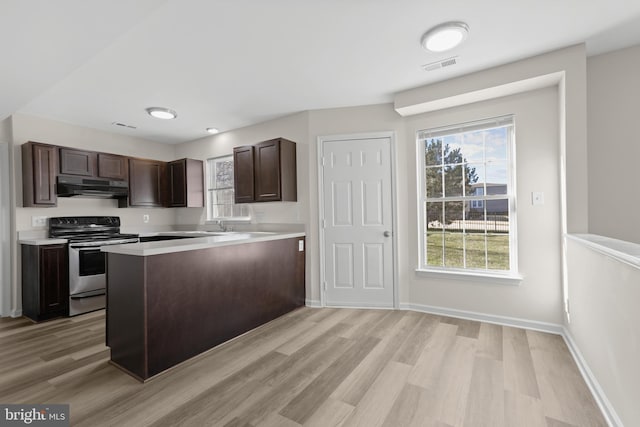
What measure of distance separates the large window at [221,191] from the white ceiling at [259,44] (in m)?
1.51

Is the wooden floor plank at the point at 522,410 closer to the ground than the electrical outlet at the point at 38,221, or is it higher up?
closer to the ground

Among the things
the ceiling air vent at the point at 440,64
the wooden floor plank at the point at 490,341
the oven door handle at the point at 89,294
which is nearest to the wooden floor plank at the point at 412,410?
the wooden floor plank at the point at 490,341

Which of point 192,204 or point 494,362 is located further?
point 192,204

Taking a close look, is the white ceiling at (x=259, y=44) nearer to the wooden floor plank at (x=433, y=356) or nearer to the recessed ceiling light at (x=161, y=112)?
the recessed ceiling light at (x=161, y=112)

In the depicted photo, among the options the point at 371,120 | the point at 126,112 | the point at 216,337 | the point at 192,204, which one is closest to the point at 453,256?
the point at 371,120

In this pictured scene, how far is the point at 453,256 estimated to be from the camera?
3.28 meters

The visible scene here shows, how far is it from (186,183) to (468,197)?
415 cm

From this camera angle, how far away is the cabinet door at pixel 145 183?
4.53 metres

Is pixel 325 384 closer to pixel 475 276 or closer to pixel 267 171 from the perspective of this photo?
pixel 475 276

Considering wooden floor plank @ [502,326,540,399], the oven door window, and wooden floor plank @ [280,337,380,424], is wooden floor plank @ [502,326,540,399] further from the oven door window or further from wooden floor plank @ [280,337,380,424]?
the oven door window

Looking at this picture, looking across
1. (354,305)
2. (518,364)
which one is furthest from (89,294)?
(518,364)

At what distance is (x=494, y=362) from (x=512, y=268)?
3.77ft

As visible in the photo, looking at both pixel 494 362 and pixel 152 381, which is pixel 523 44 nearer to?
pixel 494 362

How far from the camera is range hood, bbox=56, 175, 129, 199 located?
3.71 metres
